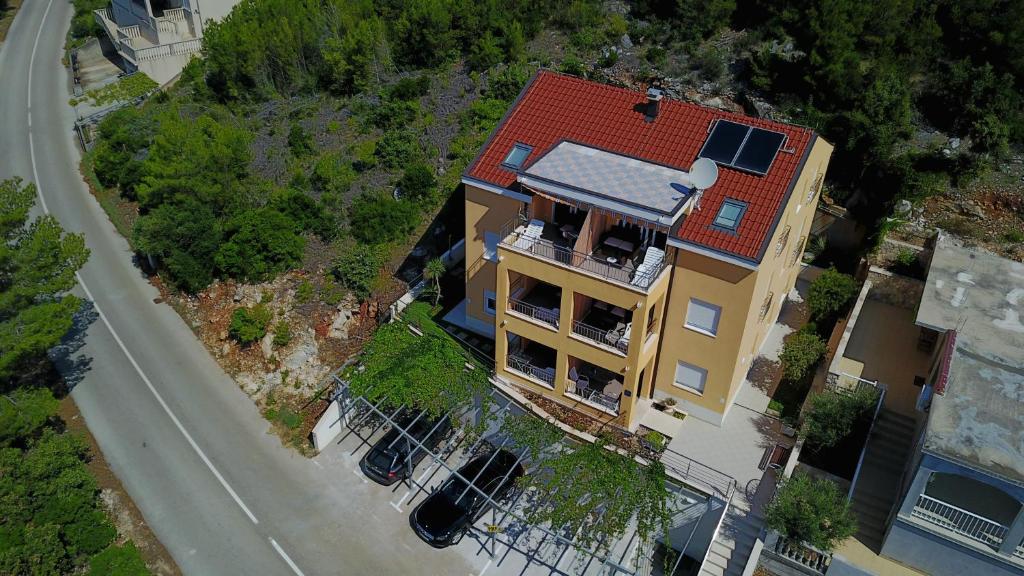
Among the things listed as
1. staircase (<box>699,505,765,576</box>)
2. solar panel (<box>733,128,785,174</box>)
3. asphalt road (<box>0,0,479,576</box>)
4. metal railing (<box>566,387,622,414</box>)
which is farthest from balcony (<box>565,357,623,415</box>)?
solar panel (<box>733,128,785,174</box>)

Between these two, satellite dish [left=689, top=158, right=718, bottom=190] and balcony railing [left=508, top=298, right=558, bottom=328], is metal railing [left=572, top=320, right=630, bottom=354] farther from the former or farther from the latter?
satellite dish [left=689, top=158, right=718, bottom=190]

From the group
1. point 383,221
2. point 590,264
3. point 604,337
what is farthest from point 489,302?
point 383,221

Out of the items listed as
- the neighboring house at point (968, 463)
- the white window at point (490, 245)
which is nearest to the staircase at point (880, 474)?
the neighboring house at point (968, 463)

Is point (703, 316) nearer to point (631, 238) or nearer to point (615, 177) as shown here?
point (631, 238)

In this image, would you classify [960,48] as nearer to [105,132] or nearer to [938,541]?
[938,541]

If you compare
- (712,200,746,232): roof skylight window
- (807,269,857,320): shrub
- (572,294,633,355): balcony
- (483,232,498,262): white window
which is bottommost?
(807,269,857,320): shrub

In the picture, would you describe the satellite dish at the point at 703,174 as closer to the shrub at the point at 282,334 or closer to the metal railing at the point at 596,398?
the metal railing at the point at 596,398
